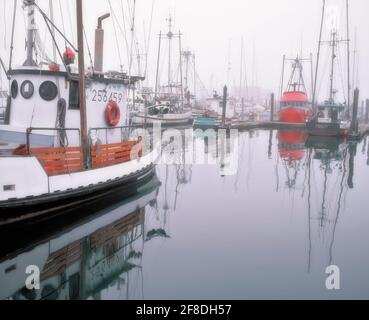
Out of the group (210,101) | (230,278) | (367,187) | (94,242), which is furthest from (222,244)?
(210,101)

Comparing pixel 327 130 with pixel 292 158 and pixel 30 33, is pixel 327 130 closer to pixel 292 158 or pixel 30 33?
pixel 292 158

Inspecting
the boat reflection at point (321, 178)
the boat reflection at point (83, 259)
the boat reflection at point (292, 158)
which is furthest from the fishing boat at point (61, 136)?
the boat reflection at point (292, 158)

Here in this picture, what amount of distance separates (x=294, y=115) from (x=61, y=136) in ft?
128

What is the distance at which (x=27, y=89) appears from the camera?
1112cm

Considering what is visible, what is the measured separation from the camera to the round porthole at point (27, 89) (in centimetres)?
1108

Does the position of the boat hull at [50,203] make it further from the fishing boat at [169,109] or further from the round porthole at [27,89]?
the fishing boat at [169,109]

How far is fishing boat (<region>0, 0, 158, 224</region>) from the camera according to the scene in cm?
858

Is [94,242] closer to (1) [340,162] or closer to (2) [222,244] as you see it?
(2) [222,244]

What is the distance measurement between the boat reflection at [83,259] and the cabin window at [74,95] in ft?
11.1

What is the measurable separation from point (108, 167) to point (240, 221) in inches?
165

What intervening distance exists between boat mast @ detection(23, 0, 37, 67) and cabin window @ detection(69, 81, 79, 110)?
1352 millimetres

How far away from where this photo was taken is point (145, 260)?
790 cm

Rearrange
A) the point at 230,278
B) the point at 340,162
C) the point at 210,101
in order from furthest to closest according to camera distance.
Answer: the point at 210,101 < the point at 340,162 < the point at 230,278

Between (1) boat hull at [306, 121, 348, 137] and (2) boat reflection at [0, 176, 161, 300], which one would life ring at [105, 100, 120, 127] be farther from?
(1) boat hull at [306, 121, 348, 137]
